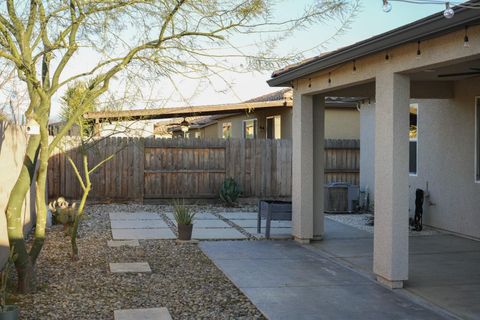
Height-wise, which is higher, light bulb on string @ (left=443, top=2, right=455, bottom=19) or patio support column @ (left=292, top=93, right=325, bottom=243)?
light bulb on string @ (left=443, top=2, right=455, bottom=19)

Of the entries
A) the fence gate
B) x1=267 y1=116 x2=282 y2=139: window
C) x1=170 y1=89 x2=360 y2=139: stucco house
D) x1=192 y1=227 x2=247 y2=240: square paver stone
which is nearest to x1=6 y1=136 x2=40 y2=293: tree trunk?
x1=192 y1=227 x2=247 y2=240: square paver stone

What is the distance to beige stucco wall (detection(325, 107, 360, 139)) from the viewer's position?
20.0m

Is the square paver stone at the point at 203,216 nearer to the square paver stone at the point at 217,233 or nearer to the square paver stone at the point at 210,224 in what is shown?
the square paver stone at the point at 210,224

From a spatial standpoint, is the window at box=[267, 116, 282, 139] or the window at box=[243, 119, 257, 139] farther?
the window at box=[243, 119, 257, 139]

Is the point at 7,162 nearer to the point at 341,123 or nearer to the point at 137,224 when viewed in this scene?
the point at 137,224

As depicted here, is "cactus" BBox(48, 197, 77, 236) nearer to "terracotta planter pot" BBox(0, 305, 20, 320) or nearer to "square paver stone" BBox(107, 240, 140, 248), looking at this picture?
"square paver stone" BBox(107, 240, 140, 248)

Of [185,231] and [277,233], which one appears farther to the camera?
[277,233]

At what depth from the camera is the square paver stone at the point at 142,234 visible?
1127 centimetres

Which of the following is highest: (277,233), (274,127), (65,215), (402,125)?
(274,127)

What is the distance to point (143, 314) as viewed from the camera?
20.2 ft

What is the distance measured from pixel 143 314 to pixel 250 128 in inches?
696

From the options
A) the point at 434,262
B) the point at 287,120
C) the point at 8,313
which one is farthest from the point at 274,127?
the point at 8,313

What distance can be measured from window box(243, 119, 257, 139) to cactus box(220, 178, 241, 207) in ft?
18.9

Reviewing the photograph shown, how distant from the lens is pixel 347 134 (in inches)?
795
